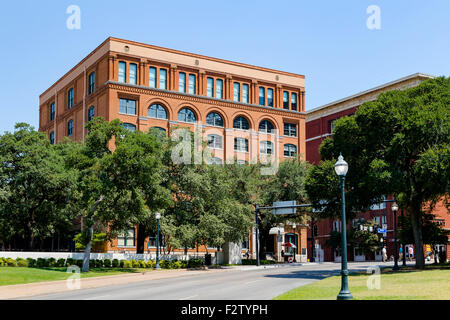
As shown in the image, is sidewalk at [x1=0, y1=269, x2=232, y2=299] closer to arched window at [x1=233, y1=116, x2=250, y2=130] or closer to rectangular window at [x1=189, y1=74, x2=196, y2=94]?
rectangular window at [x1=189, y1=74, x2=196, y2=94]

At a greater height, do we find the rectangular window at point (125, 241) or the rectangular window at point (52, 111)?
the rectangular window at point (52, 111)

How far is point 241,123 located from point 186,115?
8.17 metres

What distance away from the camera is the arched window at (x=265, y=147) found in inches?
2832

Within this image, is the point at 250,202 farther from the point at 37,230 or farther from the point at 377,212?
the point at 377,212

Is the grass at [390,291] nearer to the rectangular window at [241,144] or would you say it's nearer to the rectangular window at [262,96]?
the rectangular window at [241,144]

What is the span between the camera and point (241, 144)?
233 feet

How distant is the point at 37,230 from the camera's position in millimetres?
53094

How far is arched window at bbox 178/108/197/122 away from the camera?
66.6 meters

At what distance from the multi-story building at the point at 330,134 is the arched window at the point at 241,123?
10477 millimetres

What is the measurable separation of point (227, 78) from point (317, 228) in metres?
28.9

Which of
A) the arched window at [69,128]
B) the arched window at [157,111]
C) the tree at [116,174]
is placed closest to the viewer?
the tree at [116,174]

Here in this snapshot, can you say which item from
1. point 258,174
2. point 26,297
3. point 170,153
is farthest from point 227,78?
point 26,297

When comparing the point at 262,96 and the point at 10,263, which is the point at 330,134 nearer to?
the point at 262,96

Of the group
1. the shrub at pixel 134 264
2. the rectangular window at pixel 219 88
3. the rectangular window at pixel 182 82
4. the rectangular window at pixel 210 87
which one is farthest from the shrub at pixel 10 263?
the rectangular window at pixel 219 88
